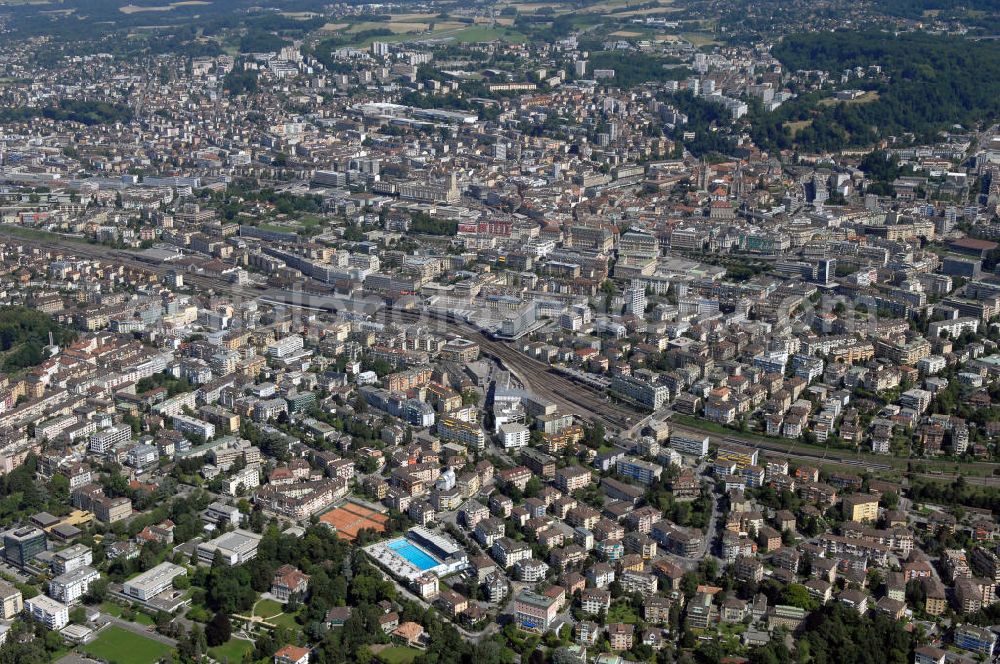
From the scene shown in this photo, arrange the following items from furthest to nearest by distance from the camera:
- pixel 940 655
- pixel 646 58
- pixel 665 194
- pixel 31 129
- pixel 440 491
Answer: pixel 646 58, pixel 31 129, pixel 665 194, pixel 440 491, pixel 940 655

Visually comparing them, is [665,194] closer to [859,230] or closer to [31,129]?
[859,230]

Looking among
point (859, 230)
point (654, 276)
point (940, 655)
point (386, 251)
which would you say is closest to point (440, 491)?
point (940, 655)

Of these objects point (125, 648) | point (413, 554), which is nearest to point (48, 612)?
point (125, 648)

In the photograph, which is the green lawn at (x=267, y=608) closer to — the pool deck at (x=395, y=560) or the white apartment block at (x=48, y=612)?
the pool deck at (x=395, y=560)

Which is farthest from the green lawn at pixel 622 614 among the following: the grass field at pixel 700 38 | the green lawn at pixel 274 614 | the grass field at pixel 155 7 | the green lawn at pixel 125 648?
the grass field at pixel 155 7

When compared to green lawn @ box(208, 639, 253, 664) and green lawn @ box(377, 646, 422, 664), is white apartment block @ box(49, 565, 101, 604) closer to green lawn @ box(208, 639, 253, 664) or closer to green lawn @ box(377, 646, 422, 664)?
green lawn @ box(208, 639, 253, 664)

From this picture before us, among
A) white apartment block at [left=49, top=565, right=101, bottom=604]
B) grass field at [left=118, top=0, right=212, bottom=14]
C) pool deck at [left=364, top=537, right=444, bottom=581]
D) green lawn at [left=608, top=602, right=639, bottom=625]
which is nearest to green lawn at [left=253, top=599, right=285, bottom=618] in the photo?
pool deck at [left=364, top=537, right=444, bottom=581]
